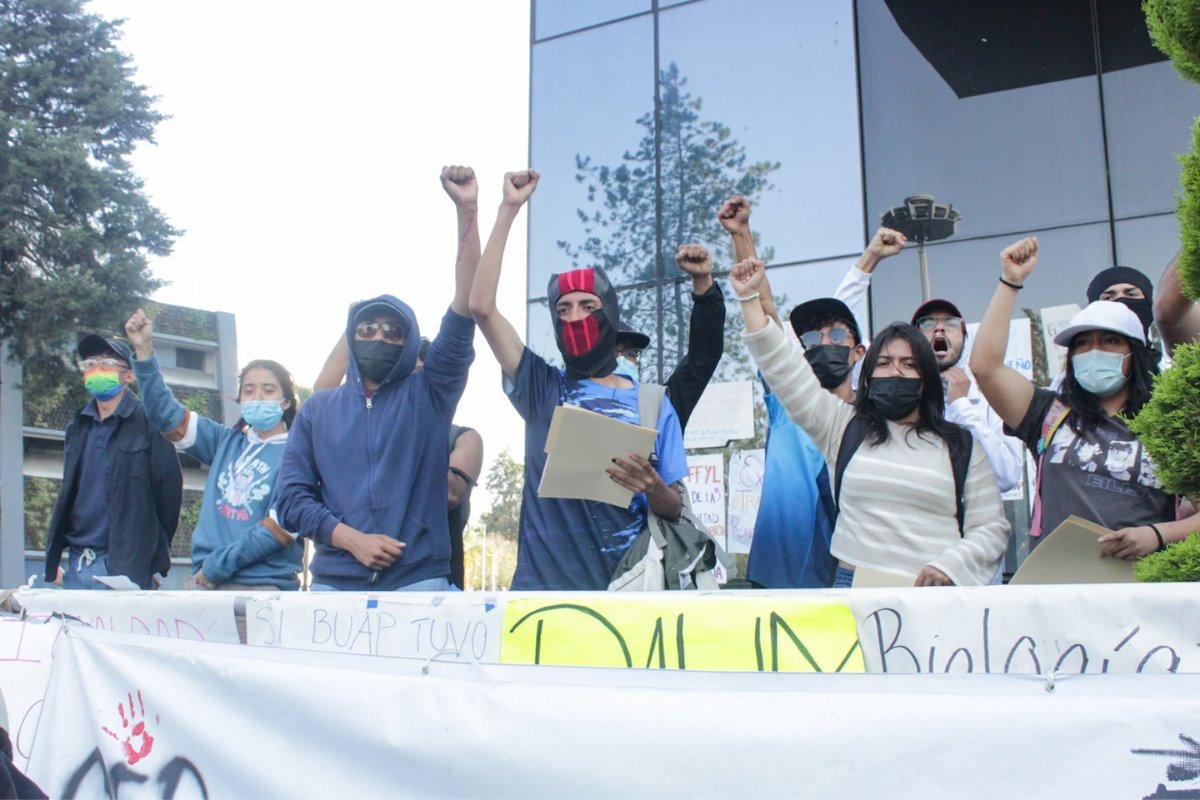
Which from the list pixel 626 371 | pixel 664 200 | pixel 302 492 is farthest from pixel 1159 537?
pixel 664 200

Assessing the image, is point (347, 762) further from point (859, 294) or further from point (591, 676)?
point (859, 294)

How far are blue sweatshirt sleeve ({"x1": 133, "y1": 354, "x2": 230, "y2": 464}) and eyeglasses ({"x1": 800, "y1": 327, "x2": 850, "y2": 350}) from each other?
2445 millimetres

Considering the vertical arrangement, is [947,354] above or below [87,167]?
below

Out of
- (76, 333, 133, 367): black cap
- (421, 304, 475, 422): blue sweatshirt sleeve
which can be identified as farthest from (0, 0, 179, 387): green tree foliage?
(421, 304, 475, 422): blue sweatshirt sleeve

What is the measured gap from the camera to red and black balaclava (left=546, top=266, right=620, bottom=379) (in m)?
3.65

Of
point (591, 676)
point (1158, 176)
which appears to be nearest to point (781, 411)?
point (591, 676)

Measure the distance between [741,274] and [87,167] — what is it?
21030mm

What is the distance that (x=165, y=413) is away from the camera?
191 inches

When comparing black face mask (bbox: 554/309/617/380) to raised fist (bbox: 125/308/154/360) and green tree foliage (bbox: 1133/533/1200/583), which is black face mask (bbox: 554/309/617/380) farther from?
raised fist (bbox: 125/308/154/360)

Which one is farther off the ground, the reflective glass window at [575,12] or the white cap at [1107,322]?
the reflective glass window at [575,12]

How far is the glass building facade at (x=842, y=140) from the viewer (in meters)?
7.88

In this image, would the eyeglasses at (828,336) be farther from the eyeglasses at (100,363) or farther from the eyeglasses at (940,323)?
the eyeglasses at (100,363)

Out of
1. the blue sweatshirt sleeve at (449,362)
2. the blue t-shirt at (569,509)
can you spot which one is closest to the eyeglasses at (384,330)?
the blue sweatshirt sleeve at (449,362)

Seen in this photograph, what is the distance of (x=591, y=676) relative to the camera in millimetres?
1963
